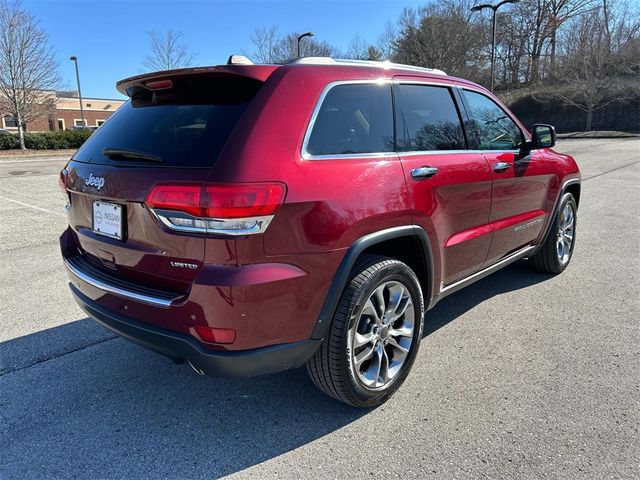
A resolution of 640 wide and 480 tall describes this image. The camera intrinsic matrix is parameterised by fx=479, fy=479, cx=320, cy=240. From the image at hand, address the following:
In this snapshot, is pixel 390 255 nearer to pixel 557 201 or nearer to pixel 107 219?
pixel 107 219

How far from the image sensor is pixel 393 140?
2.79 m

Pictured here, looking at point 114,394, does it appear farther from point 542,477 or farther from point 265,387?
point 542,477

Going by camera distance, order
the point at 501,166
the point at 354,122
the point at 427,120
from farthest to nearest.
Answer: the point at 501,166 < the point at 427,120 < the point at 354,122

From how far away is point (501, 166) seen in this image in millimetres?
3664

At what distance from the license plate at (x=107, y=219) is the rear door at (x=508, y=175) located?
2500 millimetres

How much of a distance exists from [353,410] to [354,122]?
162 cm

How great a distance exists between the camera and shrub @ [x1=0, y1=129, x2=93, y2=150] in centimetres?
2700

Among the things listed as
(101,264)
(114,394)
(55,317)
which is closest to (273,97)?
(101,264)

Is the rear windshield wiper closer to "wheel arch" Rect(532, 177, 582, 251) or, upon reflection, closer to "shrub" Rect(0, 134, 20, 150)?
"wheel arch" Rect(532, 177, 582, 251)

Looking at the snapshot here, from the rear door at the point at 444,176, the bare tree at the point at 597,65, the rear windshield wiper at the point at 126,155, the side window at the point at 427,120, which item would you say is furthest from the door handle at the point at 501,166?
the bare tree at the point at 597,65

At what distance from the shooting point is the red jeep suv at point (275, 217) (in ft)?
6.89

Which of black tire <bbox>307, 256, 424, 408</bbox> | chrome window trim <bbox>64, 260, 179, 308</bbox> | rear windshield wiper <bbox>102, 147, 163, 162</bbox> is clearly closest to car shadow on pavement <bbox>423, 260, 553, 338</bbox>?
black tire <bbox>307, 256, 424, 408</bbox>

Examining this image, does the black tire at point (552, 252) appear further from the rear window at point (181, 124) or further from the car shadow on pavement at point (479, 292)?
the rear window at point (181, 124)

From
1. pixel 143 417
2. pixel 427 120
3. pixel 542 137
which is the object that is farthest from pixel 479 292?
pixel 143 417
